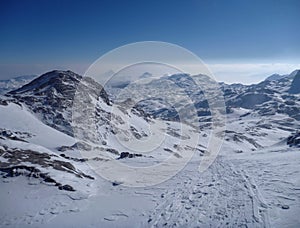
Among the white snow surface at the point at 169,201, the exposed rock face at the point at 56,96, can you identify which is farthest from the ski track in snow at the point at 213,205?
the exposed rock face at the point at 56,96

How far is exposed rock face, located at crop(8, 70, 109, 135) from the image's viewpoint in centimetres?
9231

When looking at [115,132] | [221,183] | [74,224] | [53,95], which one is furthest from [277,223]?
[53,95]

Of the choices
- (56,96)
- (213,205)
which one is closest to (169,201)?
(213,205)

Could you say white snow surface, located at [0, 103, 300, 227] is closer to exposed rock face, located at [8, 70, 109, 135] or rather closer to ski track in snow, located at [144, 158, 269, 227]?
ski track in snow, located at [144, 158, 269, 227]

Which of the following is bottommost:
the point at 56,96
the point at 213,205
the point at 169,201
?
the point at 169,201

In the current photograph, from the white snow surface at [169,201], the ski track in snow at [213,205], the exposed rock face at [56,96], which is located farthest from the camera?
the exposed rock face at [56,96]

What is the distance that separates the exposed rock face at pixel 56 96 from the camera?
92312mm

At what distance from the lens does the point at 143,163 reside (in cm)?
3928

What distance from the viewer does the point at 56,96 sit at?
108m

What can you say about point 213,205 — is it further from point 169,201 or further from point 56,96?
point 56,96

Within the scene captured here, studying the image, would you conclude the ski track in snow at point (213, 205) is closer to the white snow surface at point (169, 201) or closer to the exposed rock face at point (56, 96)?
the white snow surface at point (169, 201)

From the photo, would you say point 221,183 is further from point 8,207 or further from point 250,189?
point 8,207

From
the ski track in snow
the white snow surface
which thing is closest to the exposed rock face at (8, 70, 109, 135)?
the white snow surface

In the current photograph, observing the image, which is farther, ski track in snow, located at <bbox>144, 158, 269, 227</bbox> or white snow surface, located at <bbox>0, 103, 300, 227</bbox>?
white snow surface, located at <bbox>0, 103, 300, 227</bbox>
